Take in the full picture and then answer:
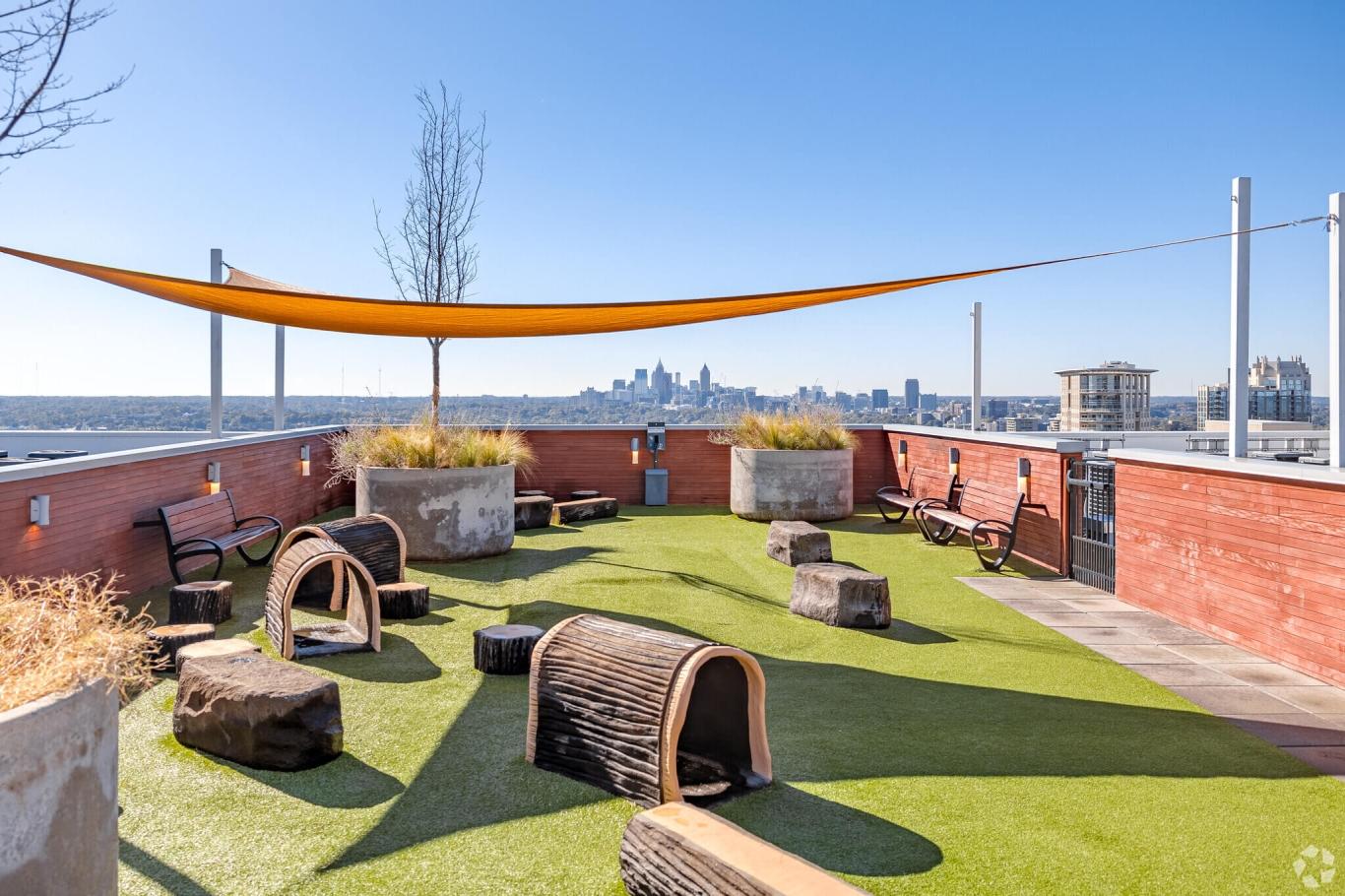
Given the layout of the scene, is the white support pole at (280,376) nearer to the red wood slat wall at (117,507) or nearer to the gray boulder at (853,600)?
the red wood slat wall at (117,507)

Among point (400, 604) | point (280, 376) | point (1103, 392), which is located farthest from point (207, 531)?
point (1103, 392)

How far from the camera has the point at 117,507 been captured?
5902 millimetres

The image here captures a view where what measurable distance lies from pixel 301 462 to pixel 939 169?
13319mm

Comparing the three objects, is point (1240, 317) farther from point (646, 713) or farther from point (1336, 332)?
point (646, 713)

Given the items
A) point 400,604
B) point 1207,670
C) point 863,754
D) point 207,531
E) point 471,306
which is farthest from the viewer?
point 207,531

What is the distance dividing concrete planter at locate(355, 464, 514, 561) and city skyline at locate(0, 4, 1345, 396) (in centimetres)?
170

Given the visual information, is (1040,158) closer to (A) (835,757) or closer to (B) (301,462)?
(B) (301,462)

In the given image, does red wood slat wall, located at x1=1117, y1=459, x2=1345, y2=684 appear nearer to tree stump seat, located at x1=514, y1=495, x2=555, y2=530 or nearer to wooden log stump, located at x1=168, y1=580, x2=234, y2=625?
tree stump seat, located at x1=514, y1=495, x2=555, y2=530

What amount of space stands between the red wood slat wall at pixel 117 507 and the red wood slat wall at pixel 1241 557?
273 inches

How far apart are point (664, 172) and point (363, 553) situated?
536 inches

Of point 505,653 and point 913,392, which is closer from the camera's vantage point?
point 505,653

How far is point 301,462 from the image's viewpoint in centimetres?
957

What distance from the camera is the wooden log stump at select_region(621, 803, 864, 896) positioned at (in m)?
1.87

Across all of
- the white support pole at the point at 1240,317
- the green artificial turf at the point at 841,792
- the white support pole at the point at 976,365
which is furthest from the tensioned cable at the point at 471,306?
the white support pole at the point at 976,365
